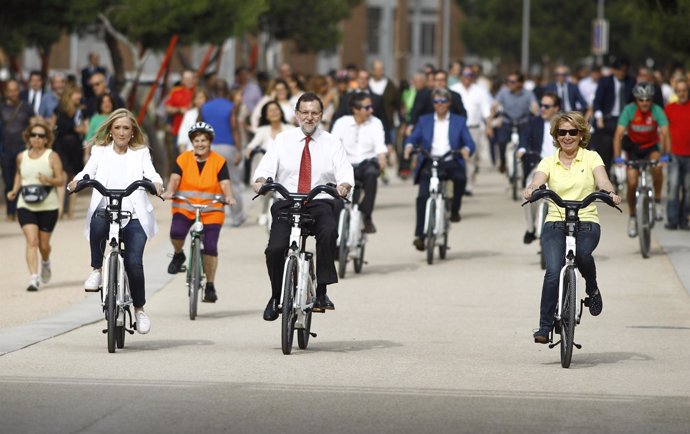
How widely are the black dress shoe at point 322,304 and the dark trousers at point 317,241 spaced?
0.10 m

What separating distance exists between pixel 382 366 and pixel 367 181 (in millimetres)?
7134

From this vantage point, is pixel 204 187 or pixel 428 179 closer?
pixel 204 187

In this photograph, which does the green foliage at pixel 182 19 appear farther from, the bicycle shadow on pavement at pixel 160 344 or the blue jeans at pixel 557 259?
the blue jeans at pixel 557 259

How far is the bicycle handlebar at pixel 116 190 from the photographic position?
1154cm

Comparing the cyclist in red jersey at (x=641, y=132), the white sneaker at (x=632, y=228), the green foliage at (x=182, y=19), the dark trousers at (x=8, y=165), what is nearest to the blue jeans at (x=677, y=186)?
the cyclist in red jersey at (x=641, y=132)

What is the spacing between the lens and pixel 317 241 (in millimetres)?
11695

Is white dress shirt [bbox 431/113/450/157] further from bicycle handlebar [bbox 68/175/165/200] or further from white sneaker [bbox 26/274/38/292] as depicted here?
bicycle handlebar [bbox 68/175/165/200]

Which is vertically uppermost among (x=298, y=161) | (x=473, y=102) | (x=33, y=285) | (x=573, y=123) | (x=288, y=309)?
(x=573, y=123)

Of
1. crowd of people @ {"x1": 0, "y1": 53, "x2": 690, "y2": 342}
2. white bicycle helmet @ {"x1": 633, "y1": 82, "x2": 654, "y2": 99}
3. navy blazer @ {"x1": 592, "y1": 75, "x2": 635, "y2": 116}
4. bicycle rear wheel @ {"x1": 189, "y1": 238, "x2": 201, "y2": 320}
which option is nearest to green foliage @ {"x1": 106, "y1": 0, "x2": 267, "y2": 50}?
crowd of people @ {"x1": 0, "y1": 53, "x2": 690, "y2": 342}

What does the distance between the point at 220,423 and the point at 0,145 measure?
14753 mm

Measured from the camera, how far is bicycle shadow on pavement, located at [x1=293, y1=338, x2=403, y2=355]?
11727 mm

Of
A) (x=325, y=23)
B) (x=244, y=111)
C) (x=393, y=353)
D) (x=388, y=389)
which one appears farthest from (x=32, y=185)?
(x=325, y=23)

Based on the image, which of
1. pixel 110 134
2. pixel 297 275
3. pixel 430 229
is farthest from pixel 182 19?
pixel 297 275

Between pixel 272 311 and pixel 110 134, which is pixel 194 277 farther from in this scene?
pixel 272 311
